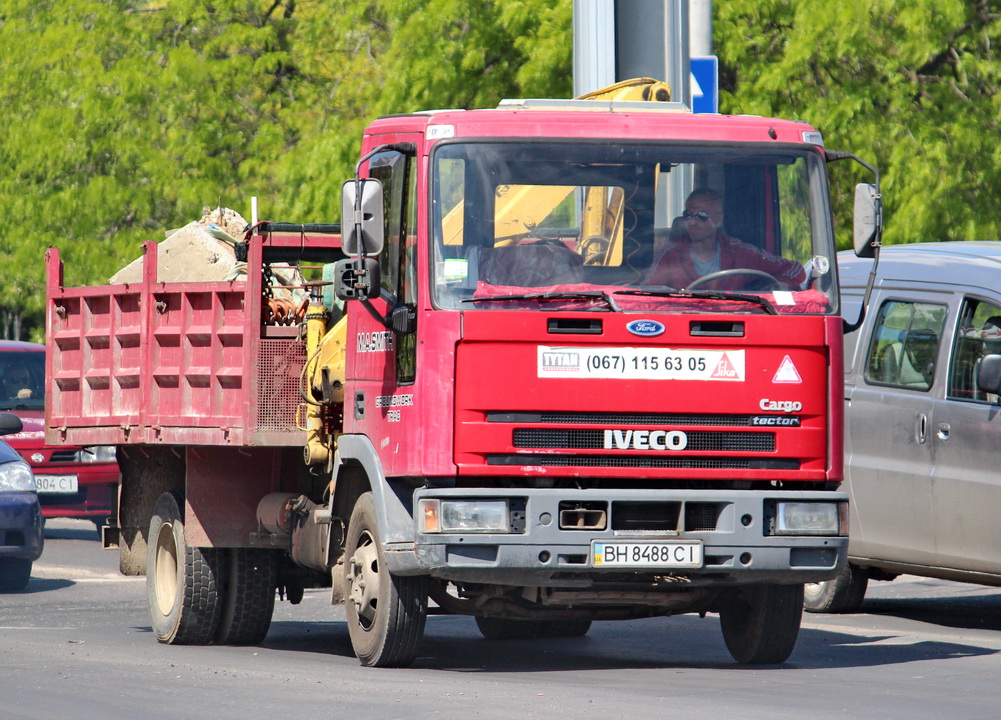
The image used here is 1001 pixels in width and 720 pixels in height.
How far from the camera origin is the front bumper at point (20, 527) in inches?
563

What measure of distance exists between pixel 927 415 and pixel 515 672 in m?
3.22

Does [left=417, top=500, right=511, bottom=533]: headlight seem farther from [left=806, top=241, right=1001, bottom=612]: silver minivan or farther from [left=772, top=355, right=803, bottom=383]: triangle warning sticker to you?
[left=806, top=241, right=1001, bottom=612]: silver minivan

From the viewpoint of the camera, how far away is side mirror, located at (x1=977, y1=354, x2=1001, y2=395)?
404 inches

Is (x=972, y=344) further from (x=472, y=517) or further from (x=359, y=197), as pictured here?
(x=359, y=197)

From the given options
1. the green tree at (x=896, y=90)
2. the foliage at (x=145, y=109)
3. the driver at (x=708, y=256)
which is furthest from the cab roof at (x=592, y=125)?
the foliage at (x=145, y=109)

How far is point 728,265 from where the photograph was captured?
882cm

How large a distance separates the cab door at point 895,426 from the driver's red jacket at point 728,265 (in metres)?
2.50

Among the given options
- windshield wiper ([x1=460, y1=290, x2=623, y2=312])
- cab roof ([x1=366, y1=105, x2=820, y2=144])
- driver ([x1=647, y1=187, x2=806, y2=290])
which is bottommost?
windshield wiper ([x1=460, y1=290, x2=623, y2=312])

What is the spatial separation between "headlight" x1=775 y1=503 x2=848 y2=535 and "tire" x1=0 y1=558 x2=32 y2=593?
26.9 feet

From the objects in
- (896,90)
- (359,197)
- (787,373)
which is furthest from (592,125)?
(896,90)

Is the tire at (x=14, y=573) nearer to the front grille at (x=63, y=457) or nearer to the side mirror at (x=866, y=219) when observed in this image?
the front grille at (x=63, y=457)

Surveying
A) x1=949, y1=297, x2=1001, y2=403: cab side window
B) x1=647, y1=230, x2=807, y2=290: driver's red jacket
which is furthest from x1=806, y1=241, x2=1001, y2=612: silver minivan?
x1=647, y1=230, x2=807, y2=290: driver's red jacket

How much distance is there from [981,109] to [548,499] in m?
11.4

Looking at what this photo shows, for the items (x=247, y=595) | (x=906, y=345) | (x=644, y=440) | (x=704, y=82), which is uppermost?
(x=704, y=82)
